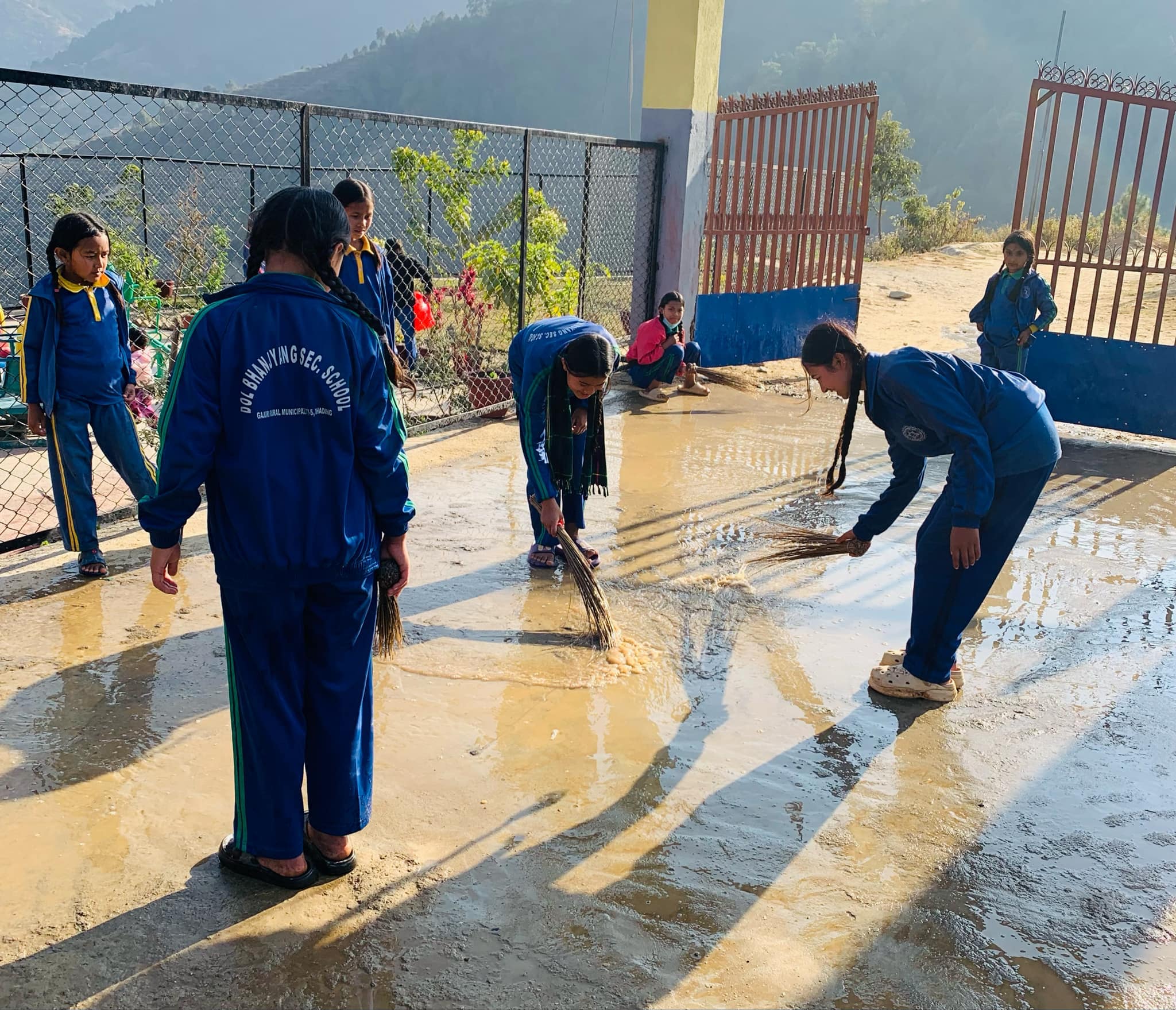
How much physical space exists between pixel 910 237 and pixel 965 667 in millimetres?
21920

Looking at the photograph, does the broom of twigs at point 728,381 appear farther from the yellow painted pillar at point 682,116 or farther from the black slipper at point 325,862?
the black slipper at point 325,862

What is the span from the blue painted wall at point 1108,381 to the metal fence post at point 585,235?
13.2 ft

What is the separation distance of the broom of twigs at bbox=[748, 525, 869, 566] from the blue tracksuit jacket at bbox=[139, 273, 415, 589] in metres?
2.37

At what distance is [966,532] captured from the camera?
362cm

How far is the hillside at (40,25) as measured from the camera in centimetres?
14112

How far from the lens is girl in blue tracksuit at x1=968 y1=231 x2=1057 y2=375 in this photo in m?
7.51

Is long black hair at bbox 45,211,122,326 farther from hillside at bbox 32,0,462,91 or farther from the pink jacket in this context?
hillside at bbox 32,0,462,91

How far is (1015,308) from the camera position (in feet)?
25.1

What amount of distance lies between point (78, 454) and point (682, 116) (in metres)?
7.19

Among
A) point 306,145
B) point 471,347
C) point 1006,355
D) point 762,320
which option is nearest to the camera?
point 306,145

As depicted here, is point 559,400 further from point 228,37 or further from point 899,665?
point 228,37

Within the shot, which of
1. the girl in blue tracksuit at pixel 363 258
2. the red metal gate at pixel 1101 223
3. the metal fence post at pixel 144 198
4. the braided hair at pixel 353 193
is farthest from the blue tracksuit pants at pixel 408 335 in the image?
the metal fence post at pixel 144 198

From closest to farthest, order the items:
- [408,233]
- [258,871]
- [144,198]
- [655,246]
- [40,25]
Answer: [258,871], [408,233], [655,246], [144,198], [40,25]

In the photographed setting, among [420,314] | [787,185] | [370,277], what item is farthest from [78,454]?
[787,185]
